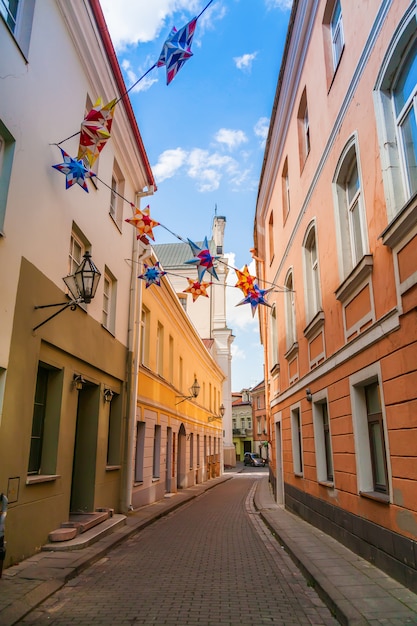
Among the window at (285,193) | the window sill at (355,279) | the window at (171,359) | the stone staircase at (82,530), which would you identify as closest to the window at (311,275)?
the window sill at (355,279)

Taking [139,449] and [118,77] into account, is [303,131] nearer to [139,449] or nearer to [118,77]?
[118,77]

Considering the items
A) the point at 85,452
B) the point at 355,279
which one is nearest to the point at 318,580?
the point at 355,279

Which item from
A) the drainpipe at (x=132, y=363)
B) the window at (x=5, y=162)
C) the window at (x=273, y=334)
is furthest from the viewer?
the window at (x=273, y=334)

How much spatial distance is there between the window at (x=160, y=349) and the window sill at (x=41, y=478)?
891 centimetres

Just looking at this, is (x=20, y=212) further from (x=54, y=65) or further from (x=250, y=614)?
(x=250, y=614)

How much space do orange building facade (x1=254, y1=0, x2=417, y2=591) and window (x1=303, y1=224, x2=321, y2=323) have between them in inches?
1.2

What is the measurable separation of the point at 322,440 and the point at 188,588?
4721mm

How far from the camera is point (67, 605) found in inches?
207

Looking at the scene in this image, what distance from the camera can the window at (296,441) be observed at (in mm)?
12117

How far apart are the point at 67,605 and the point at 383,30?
7.57m

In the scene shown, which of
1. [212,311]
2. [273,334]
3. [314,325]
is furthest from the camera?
[212,311]

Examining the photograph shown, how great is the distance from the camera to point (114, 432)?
1166 centimetres

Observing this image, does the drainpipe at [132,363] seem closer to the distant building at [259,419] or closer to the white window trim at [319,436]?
the white window trim at [319,436]

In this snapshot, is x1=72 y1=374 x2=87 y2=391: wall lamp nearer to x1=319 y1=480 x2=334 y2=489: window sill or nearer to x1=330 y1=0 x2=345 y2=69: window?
x1=319 y1=480 x2=334 y2=489: window sill
